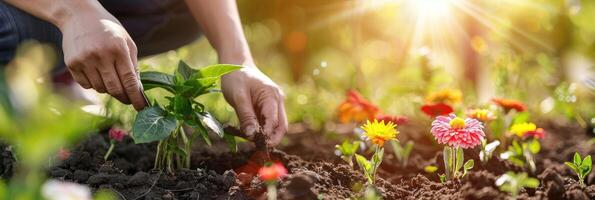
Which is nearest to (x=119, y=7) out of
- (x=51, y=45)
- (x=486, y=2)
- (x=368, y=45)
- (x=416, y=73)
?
(x=51, y=45)

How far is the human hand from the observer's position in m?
2.09

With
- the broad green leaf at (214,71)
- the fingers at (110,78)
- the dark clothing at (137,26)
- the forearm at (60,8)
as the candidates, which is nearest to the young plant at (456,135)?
the broad green leaf at (214,71)

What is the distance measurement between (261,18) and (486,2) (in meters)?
2.10

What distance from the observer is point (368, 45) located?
288 inches

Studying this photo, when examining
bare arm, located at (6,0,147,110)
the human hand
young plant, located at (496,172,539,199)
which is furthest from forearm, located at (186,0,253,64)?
young plant, located at (496,172,539,199)

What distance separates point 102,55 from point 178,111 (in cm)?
26

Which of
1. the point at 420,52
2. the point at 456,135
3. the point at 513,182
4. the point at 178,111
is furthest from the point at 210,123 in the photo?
the point at 420,52

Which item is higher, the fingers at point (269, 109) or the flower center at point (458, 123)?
the flower center at point (458, 123)

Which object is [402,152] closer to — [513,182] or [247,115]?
[247,115]

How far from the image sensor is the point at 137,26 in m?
2.87

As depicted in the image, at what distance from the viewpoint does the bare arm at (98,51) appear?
1.71 meters

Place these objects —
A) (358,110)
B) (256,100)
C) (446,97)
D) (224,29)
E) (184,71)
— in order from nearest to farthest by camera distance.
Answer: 1. (184,71)
2. (256,100)
3. (224,29)
4. (358,110)
5. (446,97)

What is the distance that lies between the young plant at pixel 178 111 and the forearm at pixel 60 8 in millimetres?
243

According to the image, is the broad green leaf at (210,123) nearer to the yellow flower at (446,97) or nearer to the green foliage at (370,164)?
the green foliage at (370,164)
